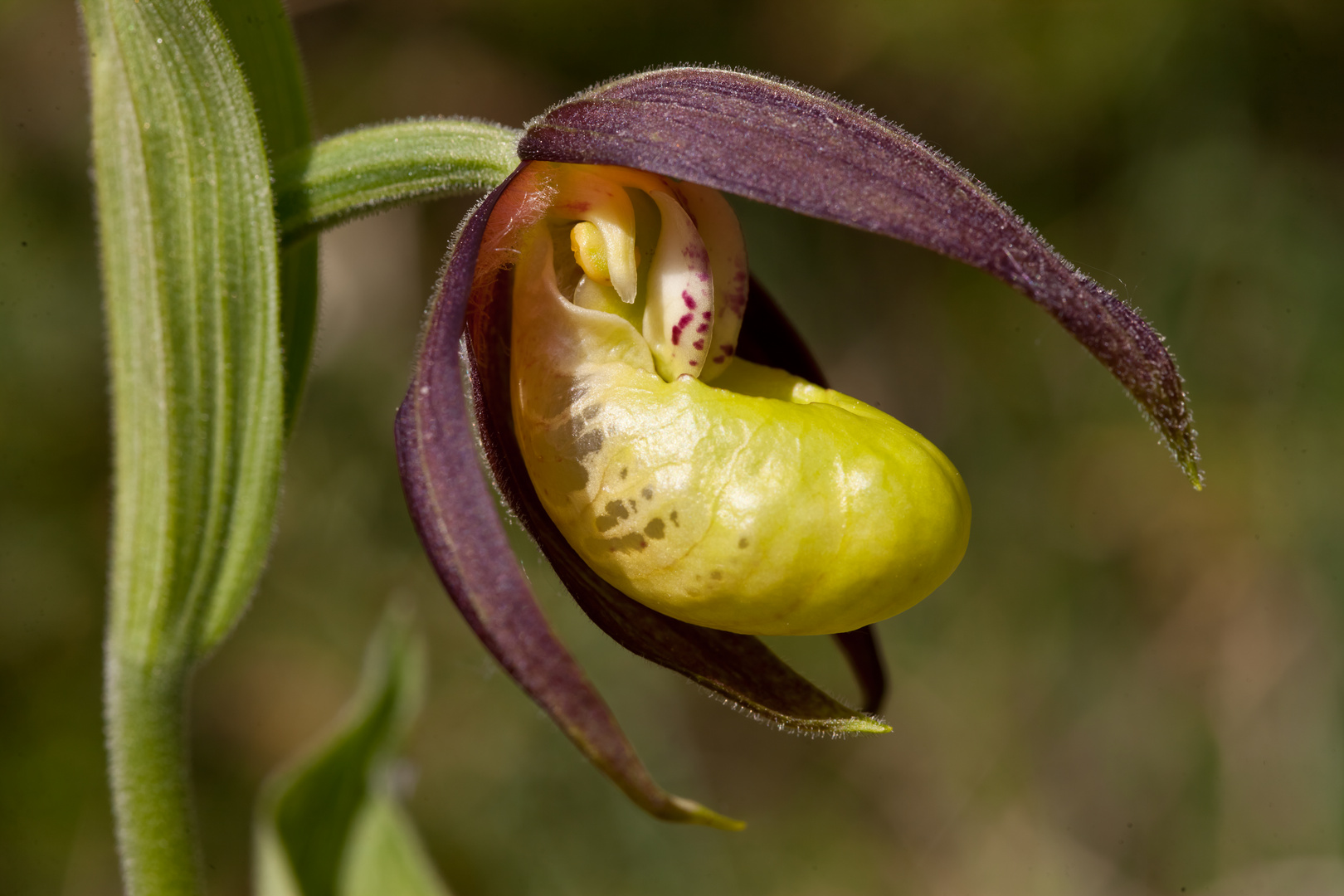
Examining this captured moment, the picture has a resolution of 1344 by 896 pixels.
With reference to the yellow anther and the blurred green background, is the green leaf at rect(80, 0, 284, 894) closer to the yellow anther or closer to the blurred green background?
the yellow anther

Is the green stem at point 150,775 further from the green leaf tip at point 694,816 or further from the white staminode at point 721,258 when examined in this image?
the white staminode at point 721,258

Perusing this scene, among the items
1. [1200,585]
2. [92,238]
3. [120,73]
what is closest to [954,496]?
[120,73]

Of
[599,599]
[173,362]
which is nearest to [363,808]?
[599,599]

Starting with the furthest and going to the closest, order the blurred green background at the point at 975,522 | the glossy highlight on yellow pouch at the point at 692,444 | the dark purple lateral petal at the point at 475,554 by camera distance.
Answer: the blurred green background at the point at 975,522, the glossy highlight on yellow pouch at the point at 692,444, the dark purple lateral petal at the point at 475,554

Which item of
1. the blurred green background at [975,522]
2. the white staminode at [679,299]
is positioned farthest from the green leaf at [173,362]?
the blurred green background at [975,522]

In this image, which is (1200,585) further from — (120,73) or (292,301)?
(120,73)

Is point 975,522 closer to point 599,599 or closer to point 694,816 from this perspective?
point 599,599
